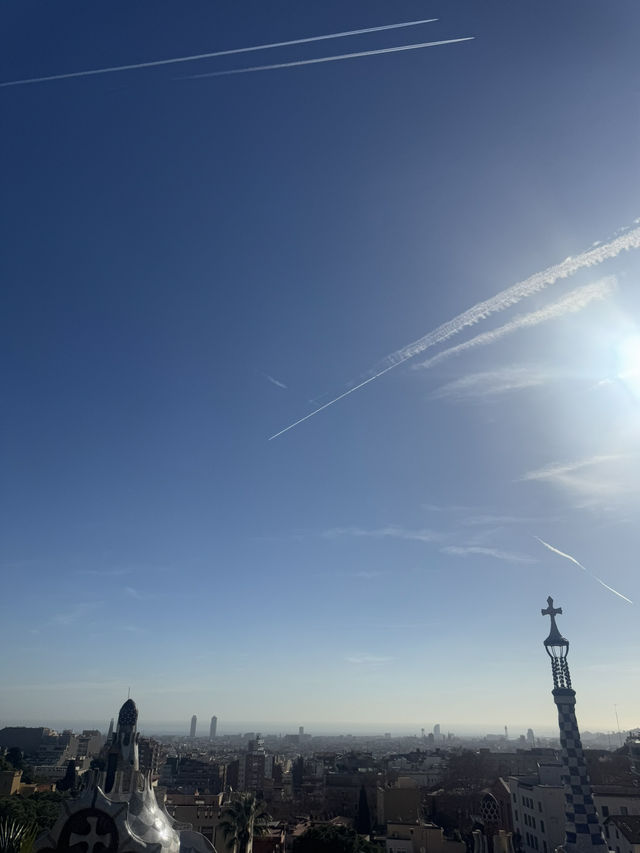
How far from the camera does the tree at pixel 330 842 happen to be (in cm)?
5325

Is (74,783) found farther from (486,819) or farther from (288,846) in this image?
(486,819)

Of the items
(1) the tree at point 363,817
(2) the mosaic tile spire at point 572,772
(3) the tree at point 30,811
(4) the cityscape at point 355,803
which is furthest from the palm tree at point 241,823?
(1) the tree at point 363,817

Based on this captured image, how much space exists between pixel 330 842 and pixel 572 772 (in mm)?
29698

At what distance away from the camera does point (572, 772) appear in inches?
1340

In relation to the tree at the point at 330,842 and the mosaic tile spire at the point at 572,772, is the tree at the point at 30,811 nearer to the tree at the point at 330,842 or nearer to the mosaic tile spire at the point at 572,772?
the tree at the point at 330,842

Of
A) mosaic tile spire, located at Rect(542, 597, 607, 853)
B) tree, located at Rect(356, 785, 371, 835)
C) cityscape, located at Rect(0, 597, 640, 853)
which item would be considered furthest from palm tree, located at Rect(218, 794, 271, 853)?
tree, located at Rect(356, 785, 371, 835)

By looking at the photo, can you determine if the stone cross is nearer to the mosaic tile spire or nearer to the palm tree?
the mosaic tile spire

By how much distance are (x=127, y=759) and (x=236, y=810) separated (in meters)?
9.72

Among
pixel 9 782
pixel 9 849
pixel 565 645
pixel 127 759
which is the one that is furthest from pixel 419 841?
pixel 9 782

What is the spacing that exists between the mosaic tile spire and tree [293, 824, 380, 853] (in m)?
26.8

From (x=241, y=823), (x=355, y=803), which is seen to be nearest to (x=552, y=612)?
(x=241, y=823)

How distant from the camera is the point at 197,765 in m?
139

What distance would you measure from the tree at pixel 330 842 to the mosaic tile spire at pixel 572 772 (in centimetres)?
2681

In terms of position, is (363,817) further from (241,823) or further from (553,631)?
(553,631)
